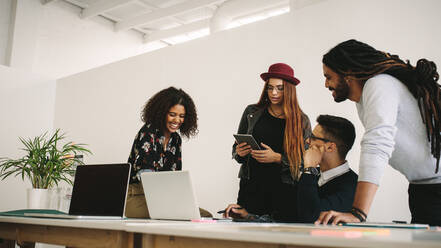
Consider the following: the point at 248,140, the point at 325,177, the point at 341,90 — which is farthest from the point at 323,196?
the point at 341,90

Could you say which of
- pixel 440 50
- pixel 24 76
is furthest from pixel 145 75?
pixel 440 50

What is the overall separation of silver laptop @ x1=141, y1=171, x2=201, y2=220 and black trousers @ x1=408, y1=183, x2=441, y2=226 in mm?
809

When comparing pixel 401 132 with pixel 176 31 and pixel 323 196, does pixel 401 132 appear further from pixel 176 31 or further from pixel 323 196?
pixel 176 31

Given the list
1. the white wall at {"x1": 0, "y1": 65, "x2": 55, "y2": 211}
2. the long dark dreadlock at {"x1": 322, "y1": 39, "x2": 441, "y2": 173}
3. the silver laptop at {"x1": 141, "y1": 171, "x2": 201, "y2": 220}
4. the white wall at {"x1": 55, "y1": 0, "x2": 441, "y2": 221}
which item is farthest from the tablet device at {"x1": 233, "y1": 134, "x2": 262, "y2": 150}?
the white wall at {"x1": 0, "y1": 65, "x2": 55, "y2": 211}

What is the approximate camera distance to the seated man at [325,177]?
1.90 meters

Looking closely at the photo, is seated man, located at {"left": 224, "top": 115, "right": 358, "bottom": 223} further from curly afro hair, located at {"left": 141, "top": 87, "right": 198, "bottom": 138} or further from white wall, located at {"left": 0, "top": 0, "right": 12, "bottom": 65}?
white wall, located at {"left": 0, "top": 0, "right": 12, "bottom": 65}

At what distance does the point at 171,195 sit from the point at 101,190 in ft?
1.22

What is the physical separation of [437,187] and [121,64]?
14.6 feet

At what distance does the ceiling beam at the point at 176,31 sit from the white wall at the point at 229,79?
243 cm

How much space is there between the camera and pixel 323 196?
2.19 m

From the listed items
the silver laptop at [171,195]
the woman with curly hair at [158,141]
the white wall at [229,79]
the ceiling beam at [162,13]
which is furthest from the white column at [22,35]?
the silver laptop at [171,195]

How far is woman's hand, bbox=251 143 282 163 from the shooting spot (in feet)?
7.31

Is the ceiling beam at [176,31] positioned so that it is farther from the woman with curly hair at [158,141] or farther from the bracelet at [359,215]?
the bracelet at [359,215]

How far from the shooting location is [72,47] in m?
7.32
